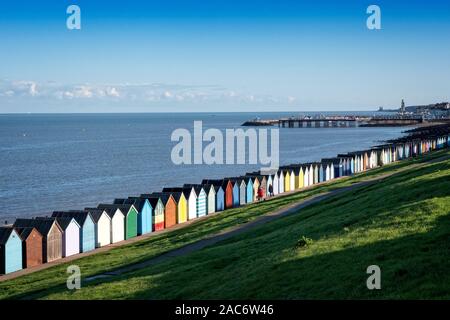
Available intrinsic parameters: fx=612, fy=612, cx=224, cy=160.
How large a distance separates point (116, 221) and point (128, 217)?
2.89 feet

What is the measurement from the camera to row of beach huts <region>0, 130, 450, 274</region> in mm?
24703

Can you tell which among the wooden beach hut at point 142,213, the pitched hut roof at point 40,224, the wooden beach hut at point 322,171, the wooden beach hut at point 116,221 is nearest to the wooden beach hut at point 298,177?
the wooden beach hut at point 322,171

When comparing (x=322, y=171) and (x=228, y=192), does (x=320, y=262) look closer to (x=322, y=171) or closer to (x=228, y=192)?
(x=228, y=192)

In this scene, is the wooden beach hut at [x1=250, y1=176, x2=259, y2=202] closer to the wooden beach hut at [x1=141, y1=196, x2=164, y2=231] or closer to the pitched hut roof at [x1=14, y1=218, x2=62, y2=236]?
the wooden beach hut at [x1=141, y1=196, x2=164, y2=231]

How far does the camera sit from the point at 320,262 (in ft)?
46.4

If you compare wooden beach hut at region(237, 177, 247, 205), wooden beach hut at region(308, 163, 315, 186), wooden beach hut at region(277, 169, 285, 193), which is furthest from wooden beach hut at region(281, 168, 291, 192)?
wooden beach hut at region(237, 177, 247, 205)

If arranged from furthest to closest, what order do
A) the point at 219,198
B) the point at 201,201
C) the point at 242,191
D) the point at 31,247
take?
the point at 242,191
the point at 219,198
the point at 201,201
the point at 31,247

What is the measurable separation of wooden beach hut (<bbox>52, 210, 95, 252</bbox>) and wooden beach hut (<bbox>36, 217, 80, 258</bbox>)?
0.87ft

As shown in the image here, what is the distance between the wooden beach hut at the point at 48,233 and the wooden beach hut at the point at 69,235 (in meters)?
0.29

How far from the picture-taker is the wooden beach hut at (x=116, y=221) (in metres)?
29.8
